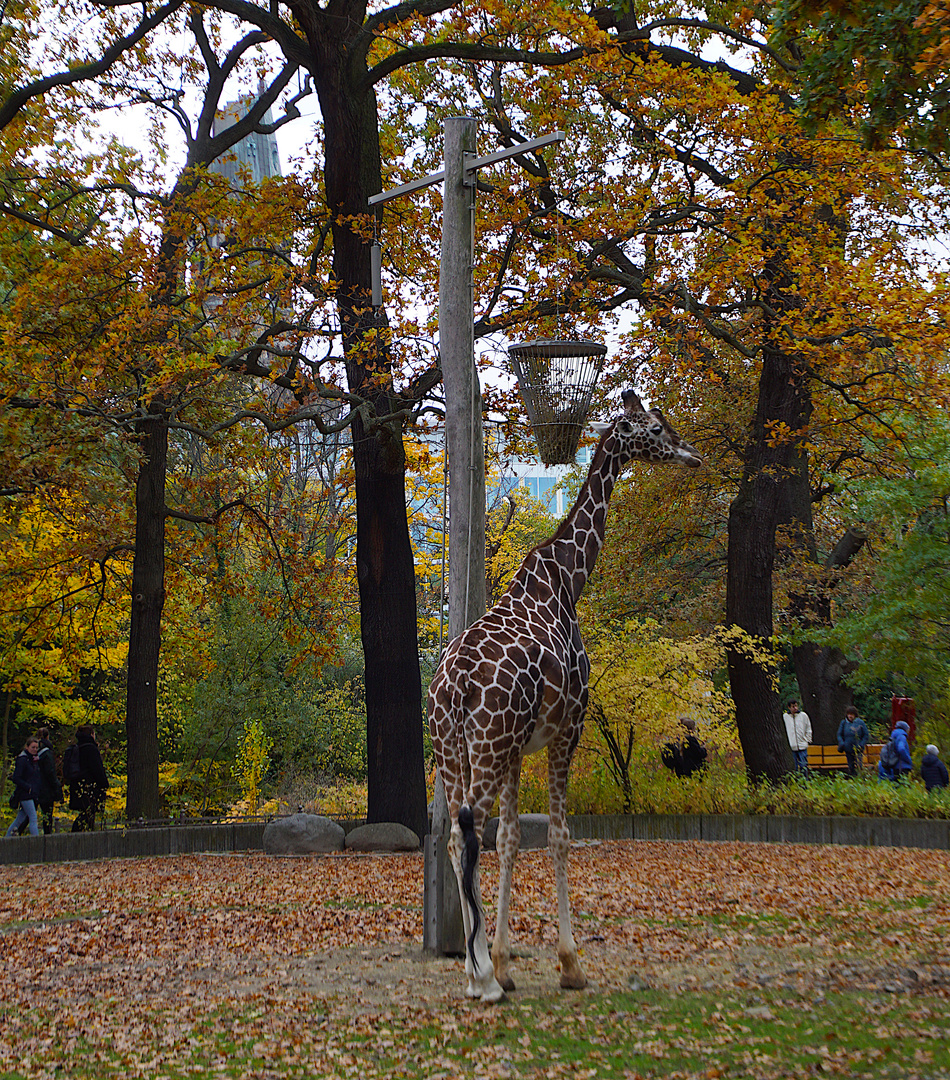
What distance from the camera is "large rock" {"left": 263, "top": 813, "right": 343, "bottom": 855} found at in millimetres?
14953

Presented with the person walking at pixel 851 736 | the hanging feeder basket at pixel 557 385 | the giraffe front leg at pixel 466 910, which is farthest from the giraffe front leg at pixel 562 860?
the person walking at pixel 851 736

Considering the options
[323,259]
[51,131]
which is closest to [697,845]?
[323,259]

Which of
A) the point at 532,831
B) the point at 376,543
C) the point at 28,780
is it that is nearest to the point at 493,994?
the point at 532,831

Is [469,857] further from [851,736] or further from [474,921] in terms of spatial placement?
[851,736]

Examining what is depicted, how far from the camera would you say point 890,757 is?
19891 mm

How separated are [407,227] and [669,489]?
327 inches

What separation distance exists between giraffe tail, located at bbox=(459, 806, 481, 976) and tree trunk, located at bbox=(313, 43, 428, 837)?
28.4 ft

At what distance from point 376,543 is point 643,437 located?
24.7 ft

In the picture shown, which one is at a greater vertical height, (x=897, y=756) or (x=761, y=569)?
(x=761, y=569)

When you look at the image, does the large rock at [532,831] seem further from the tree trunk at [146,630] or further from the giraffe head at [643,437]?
the giraffe head at [643,437]

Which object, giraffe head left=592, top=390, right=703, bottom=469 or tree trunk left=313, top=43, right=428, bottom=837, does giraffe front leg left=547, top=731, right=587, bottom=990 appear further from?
tree trunk left=313, top=43, right=428, bottom=837

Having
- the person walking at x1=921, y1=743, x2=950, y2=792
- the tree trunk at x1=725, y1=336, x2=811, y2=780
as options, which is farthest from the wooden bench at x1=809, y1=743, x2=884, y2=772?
the tree trunk at x1=725, y1=336, x2=811, y2=780

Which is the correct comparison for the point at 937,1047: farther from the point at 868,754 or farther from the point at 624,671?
the point at 868,754

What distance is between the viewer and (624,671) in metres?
17.2
